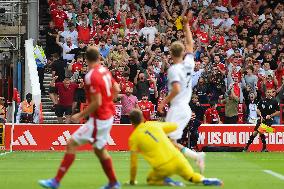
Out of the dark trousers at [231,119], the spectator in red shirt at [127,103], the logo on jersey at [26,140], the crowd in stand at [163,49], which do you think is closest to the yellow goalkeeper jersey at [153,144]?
the crowd in stand at [163,49]

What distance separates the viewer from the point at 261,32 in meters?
34.6

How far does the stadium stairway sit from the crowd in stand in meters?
0.52

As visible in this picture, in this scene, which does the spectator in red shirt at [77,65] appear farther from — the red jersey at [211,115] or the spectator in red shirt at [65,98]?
the red jersey at [211,115]

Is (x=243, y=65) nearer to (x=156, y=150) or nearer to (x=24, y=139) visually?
(x=24, y=139)

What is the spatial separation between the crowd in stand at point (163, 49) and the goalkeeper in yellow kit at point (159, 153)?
1445 cm

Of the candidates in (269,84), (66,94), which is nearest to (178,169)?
(66,94)

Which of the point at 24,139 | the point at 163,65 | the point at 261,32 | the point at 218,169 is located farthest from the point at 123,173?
the point at 261,32

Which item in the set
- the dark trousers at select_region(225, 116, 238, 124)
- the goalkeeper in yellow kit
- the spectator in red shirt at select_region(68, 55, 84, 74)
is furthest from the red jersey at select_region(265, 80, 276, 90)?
the goalkeeper in yellow kit

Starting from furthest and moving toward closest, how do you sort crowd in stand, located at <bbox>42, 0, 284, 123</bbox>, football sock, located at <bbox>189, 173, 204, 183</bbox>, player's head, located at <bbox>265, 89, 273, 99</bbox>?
crowd in stand, located at <bbox>42, 0, 284, 123</bbox> → player's head, located at <bbox>265, 89, 273, 99</bbox> → football sock, located at <bbox>189, 173, 204, 183</bbox>

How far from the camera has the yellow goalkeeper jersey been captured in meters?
14.4

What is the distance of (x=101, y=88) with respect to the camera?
13586 millimetres

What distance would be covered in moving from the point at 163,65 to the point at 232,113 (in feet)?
10.6

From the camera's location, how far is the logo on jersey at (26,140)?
2912 cm

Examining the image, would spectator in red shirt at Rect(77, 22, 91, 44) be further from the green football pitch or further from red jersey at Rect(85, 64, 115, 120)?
red jersey at Rect(85, 64, 115, 120)
